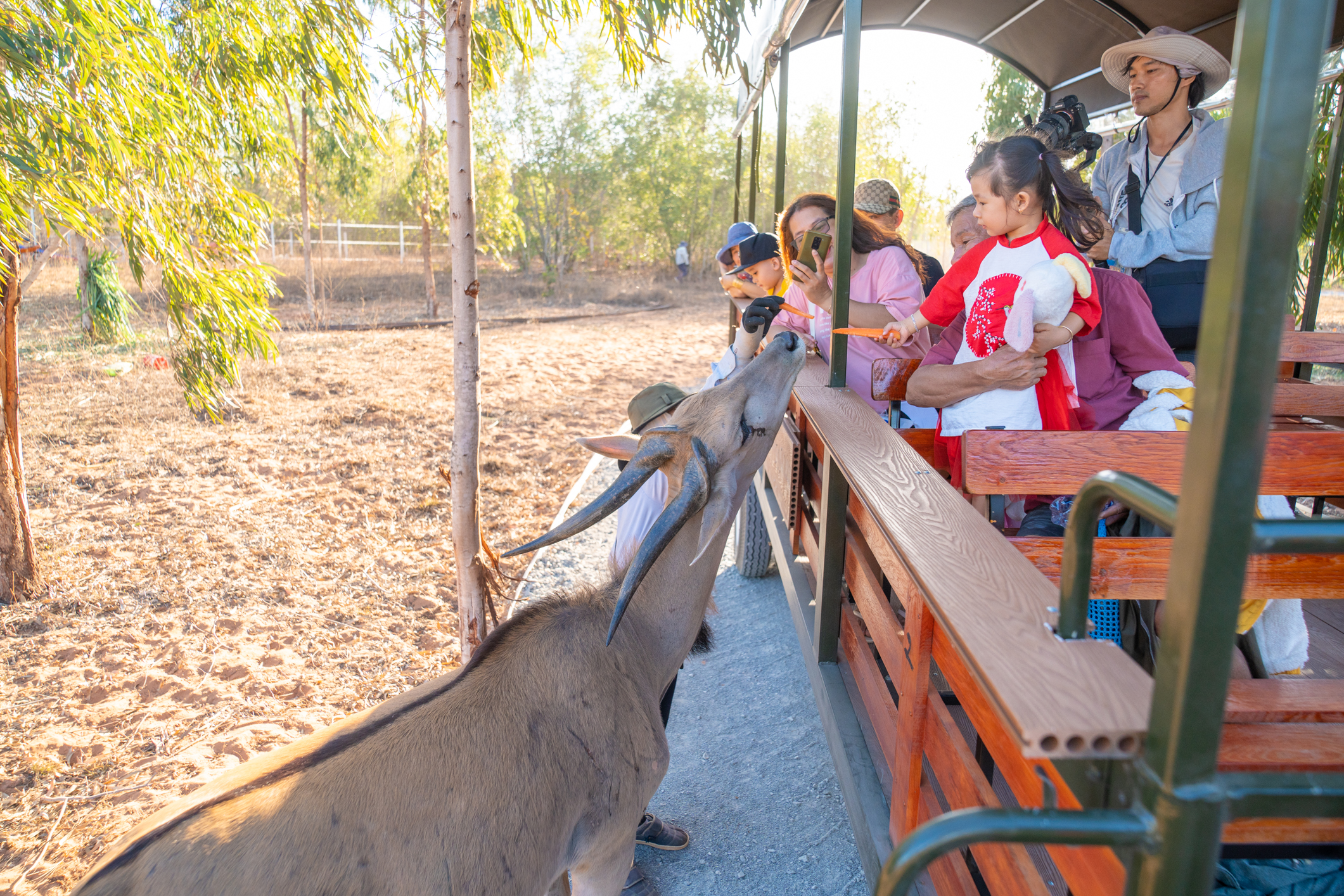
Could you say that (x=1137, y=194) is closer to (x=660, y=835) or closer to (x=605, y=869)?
(x=660, y=835)

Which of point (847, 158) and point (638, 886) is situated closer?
point (847, 158)

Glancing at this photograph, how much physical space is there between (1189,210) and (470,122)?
3349 mm

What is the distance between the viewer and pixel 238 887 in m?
1.81

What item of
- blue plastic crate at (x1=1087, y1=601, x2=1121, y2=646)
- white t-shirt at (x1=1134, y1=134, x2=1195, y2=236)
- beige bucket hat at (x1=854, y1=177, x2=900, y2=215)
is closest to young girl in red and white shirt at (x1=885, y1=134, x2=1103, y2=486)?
blue plastic crate at (x1=1087, y1=601, x2=1121, y2=646)

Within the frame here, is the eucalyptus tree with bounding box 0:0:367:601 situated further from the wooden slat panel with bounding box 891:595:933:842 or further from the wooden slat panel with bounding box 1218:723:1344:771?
the wooden slat panel with bounding box 1218:723:1344:771

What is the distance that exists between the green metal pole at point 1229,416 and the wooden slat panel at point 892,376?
2.38m

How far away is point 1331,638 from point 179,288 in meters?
6.35

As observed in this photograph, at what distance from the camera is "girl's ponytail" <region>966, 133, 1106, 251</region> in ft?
9.51

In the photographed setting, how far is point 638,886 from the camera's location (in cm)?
318

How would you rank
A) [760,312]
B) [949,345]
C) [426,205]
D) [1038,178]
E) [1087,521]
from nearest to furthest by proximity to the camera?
[1087,521], [1038,178], [760,312], [949,345], [426,205]

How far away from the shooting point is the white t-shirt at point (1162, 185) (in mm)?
3793

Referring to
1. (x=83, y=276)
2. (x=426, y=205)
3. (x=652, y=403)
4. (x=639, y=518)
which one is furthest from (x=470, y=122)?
(x=426, y=205)

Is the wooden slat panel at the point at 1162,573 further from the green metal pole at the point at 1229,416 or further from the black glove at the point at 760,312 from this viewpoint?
the black glove at the point at 760,312

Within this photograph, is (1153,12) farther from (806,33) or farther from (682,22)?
(682,22)
